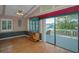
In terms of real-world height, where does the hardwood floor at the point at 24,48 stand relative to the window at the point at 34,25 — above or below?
below

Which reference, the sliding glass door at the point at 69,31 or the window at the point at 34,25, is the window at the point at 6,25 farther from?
the sliding glass door at the point at 69,31

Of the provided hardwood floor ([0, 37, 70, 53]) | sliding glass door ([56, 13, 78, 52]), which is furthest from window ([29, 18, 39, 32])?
sliding glass door ([56, 13, 78, 52])

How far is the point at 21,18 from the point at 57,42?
341 cm

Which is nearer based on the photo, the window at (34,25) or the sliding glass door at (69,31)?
the sliding glass door at (69,31)

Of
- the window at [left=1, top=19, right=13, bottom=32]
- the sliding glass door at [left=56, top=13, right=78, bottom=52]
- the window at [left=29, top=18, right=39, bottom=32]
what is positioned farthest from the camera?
the window at [left=29, top=18, right=39, bottom=32]

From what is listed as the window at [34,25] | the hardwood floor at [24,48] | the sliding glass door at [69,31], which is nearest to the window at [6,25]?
the hardwood floor at [24,48]

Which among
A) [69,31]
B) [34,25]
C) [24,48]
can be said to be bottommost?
[24,48]

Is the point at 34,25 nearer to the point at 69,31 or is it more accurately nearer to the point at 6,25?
the point at 6,25

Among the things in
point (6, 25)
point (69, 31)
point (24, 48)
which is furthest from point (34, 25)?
point (69, 31)

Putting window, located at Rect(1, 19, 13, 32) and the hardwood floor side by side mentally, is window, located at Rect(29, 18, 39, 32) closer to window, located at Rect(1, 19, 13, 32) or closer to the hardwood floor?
window, located at Rect(1, 19, 13, 32)

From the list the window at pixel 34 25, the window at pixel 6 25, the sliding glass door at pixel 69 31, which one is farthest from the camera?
the window at pixel 34 25
